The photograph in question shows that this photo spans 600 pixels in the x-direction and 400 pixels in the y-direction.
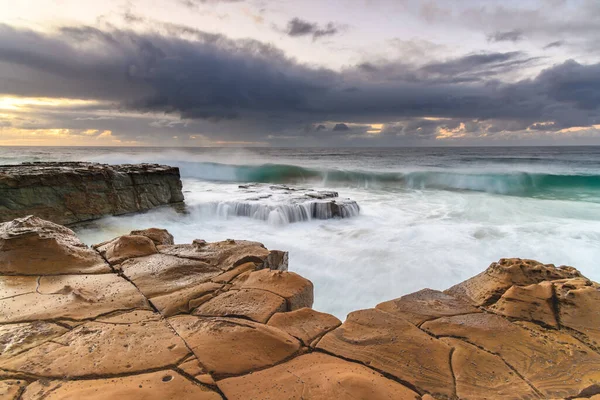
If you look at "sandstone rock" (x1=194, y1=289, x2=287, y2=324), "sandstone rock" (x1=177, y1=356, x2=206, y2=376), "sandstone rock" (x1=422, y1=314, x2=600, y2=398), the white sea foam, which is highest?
"sandstone rock" (x1=177, y1=356, x2=206, y2=376)

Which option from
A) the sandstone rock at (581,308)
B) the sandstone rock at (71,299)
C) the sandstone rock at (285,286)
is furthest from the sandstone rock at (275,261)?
the sandstone rock at (581,308)

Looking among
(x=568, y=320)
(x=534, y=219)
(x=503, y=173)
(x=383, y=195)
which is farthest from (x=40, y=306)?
(x=503, y=173)

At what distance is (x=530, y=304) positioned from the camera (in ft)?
9.34

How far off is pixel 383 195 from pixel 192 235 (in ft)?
35.4

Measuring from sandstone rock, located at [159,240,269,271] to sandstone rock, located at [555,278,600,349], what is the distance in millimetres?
3076

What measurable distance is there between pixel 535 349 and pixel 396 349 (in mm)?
1040

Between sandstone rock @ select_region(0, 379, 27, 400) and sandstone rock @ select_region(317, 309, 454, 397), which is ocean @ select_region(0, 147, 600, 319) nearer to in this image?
sandstone rock @ select_region(317, 309, 454, 397)

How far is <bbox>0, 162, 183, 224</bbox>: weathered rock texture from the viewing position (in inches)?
298

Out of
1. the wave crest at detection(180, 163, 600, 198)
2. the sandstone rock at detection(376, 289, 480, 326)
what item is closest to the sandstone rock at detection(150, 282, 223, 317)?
the sandstone rock at detection(376, 289, 480, 326)

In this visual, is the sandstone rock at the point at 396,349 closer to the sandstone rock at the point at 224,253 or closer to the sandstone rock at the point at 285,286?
the sandstone rock at the point at 285,286

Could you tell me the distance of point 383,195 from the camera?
16688mm

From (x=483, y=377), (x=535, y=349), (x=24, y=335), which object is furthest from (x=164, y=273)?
(x=535, y=349)

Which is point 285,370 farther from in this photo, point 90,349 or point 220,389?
point 90,349

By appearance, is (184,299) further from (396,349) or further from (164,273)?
(396,349)
